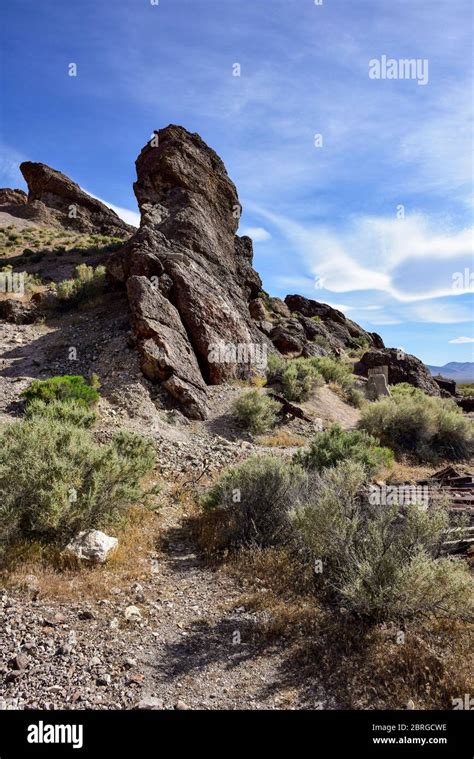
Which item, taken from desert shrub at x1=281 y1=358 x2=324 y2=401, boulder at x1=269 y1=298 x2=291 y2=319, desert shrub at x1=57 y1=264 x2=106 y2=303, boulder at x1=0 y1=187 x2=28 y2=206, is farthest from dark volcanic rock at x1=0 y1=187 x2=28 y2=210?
desert shrub at x1=281 y1=358 x2=324 y2=401

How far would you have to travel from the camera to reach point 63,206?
3678 cm

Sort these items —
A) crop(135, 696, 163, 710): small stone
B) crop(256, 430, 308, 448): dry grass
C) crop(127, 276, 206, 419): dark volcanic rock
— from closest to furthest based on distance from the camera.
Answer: crop(135, 696, 163, 710): small stone < crop(256, 430, 308, 448): dry grass < crop(127, 276, 206, 419): dark volcanic rock

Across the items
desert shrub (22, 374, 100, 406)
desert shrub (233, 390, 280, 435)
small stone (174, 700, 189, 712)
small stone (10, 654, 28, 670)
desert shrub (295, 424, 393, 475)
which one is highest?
desert shrub (22, 374, 100, 406)

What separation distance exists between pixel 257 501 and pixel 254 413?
237 inches

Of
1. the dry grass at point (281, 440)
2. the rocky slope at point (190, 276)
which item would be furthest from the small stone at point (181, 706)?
the rocky slope at point (190, 276)

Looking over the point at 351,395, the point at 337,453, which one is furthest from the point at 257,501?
the point at 351,395

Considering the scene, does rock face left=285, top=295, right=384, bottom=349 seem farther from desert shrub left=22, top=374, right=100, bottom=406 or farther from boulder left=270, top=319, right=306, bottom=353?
desert shrub left=22, top=374, right=100, bottom=406

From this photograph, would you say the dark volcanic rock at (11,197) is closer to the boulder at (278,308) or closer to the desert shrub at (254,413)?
the boulder at (278,308)

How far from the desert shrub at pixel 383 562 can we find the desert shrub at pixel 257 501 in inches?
19.1

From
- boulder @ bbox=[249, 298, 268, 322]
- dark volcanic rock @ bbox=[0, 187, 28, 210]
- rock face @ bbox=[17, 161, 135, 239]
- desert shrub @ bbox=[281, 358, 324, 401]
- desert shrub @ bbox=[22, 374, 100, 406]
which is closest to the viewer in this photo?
desert shrub @ bbox=[22, 374, 100, 406]

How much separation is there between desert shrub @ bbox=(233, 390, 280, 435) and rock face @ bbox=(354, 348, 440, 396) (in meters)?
15.7

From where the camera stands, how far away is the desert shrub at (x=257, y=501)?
18.9ft

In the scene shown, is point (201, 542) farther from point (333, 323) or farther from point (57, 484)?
point (333, 323)

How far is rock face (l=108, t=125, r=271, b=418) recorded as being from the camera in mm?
12594
